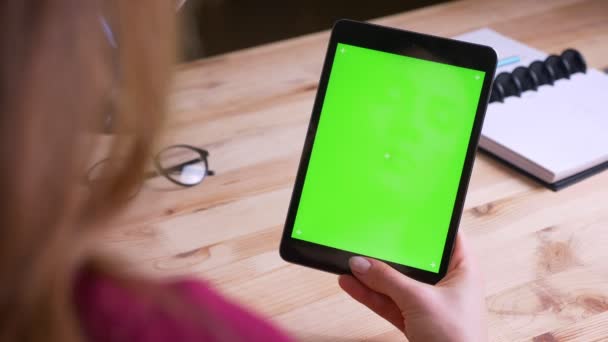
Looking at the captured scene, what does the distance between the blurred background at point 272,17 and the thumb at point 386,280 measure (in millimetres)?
1847

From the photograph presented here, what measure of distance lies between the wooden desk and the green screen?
0.08 meters

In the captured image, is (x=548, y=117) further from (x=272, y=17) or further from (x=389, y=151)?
(x=272, y=17)

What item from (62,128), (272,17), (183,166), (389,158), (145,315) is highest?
(62,128)

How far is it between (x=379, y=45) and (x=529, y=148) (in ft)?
1.00

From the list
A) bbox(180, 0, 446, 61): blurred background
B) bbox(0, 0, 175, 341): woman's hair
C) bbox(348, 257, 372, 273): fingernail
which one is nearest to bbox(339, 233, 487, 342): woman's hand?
bbox(348, 257, 372, 273): fingernail

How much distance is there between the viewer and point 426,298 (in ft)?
2.24

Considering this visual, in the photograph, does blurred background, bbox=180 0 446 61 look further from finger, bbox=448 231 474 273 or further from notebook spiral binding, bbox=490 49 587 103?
finger, bbox=448 231 474 273

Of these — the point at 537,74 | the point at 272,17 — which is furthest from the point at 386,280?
the point at 272,17

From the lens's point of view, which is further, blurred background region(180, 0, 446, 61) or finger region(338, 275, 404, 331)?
blurred background region(180, 0, 446, 61)

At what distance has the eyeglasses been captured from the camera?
3.03ft

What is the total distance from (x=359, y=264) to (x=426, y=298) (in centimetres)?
8

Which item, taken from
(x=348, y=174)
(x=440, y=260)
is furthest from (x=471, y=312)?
(x=348, y=174)

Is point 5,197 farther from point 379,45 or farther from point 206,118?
point 206,118

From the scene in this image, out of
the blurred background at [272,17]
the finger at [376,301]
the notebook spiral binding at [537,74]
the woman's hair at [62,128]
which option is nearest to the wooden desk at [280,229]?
the finger at [376,301]
